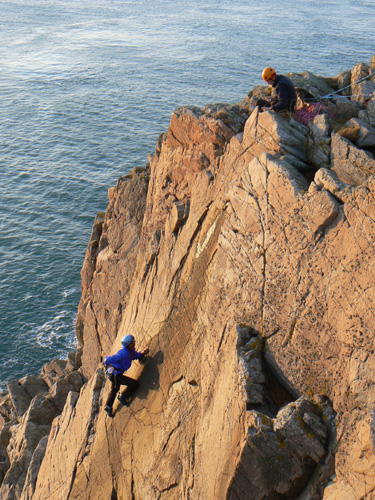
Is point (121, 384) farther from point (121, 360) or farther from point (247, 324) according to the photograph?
point (247, 324)

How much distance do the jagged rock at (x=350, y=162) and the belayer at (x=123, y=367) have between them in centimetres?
1005

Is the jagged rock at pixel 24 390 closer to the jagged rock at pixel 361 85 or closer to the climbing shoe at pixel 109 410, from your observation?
the climbing shoe at pixel 109 410

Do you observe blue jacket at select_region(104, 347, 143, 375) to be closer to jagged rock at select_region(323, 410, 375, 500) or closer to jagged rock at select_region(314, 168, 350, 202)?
jagged rock at select_region(323, 410, 375, 500)

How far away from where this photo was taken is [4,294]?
1777 inches

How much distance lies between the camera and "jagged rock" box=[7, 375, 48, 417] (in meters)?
33.5

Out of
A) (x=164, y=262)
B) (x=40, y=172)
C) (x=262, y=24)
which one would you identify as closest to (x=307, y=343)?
(x=164, y=262)

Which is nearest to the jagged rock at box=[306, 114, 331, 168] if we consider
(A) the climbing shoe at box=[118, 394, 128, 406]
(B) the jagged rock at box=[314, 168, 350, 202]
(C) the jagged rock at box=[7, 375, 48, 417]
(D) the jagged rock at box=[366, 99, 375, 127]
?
(D) the jagged rock at box=[366, 99, 375, 127]

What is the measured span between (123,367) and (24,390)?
61.4ft

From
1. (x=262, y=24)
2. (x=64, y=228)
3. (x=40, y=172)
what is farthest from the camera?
(x=262, y=24)

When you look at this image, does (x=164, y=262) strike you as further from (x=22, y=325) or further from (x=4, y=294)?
(x=4, y=294)

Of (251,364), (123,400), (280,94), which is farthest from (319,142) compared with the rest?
(123,400)

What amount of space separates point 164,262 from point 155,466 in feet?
26.9

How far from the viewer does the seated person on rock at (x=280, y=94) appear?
17.7 m

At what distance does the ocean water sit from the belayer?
898 inches
